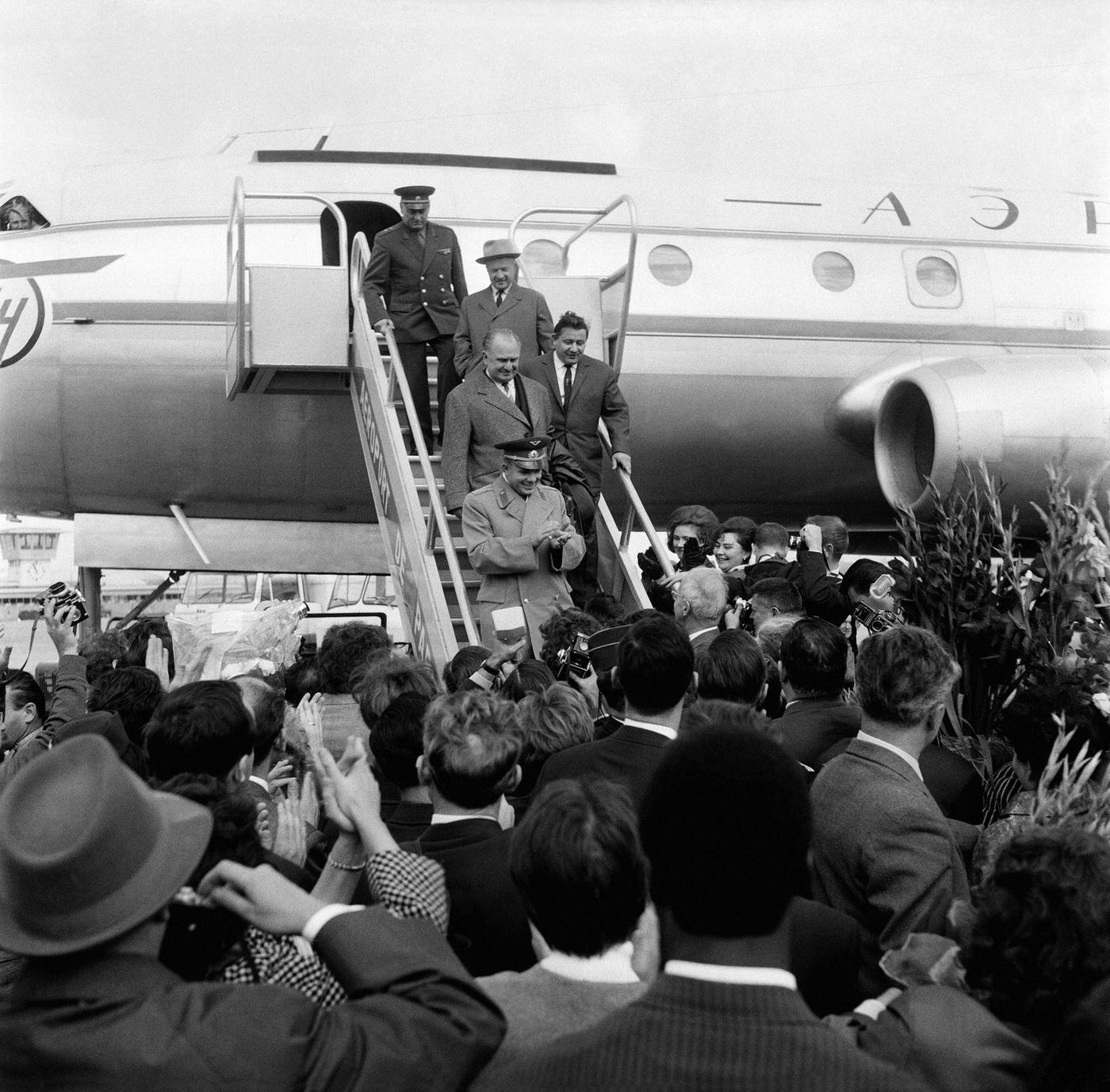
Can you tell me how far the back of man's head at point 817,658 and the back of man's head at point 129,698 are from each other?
222cm

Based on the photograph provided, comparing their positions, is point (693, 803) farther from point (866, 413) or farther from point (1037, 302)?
point (1037, 302)

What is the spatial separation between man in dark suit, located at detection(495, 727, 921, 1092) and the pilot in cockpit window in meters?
10.7

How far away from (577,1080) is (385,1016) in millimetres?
344

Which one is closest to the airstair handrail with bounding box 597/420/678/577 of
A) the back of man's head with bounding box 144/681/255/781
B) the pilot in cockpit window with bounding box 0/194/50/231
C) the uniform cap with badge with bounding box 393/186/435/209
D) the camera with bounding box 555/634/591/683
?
the uniform cap with badge with bounding box 393/186/435/209

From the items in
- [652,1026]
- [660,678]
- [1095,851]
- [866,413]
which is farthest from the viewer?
[866,413]

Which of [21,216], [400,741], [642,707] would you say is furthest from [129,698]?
[21,216]

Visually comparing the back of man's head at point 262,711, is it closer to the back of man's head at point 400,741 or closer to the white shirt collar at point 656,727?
the back of man's head at point 400,741

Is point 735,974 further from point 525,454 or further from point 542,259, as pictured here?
point 542,259

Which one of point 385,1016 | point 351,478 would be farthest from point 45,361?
point 385,1016

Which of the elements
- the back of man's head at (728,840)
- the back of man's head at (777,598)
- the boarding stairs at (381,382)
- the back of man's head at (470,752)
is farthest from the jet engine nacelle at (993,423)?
the back of man's head at (728,840)

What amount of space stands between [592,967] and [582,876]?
0.50ft

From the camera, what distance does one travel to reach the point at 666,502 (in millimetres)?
12070

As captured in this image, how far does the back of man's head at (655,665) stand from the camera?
342 cm

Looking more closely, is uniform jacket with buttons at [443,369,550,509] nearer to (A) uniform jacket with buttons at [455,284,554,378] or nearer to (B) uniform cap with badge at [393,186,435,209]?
(A) uniform jacket with buttons at [455,284,554,378]
